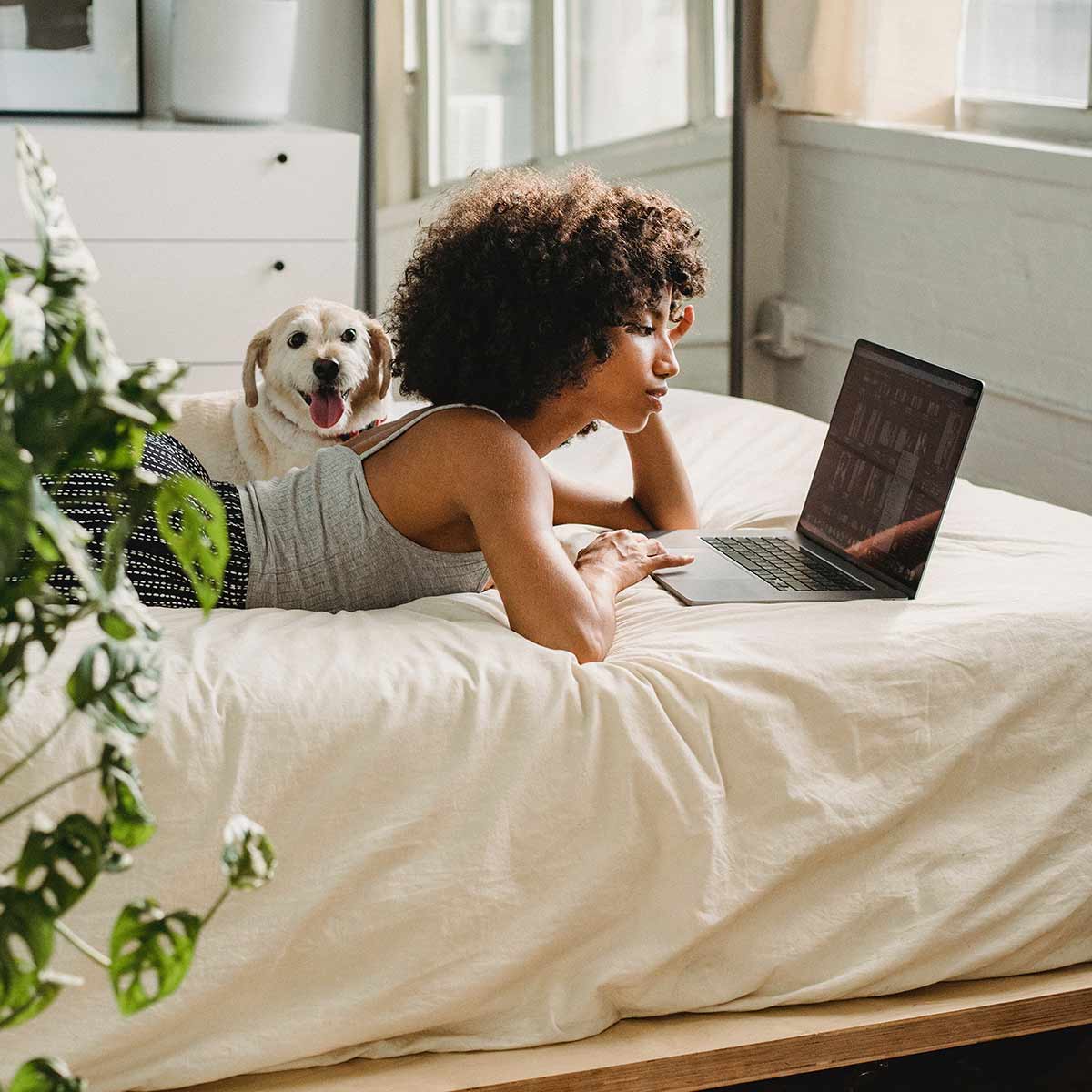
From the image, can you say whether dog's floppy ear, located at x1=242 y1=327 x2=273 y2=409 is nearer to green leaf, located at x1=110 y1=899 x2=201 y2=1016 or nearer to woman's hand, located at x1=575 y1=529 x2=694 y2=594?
woman's hand, located at x1=575 y1=529 x2=694 y2=594

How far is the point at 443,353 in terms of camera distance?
5.35 ft

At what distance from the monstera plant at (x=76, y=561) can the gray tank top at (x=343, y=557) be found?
991 millimetres

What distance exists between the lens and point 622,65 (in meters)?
3.60

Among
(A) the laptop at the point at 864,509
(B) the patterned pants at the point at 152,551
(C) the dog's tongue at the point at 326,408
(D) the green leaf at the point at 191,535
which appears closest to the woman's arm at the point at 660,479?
(A) the laptop at the point at 864,509

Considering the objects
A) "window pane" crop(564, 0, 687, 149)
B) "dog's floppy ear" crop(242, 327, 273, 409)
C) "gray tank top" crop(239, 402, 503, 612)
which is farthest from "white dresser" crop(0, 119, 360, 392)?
"gray tank top" crop(239, 402, 503, 612)

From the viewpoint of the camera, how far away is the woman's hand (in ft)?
5.17

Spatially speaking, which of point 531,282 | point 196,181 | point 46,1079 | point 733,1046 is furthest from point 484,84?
point 46,1079

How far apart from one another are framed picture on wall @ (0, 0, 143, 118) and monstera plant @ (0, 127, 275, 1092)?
315 centimetres

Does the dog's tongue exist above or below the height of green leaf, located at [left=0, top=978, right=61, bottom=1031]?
below

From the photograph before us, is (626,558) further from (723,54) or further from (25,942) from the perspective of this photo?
(723,54)

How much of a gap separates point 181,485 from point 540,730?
768mm

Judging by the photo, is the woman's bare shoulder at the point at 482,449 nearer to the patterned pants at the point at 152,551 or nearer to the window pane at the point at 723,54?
the patterned pants at the point at 152,551

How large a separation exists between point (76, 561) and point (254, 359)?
2023 mm

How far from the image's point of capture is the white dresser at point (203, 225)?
318 centimetres
